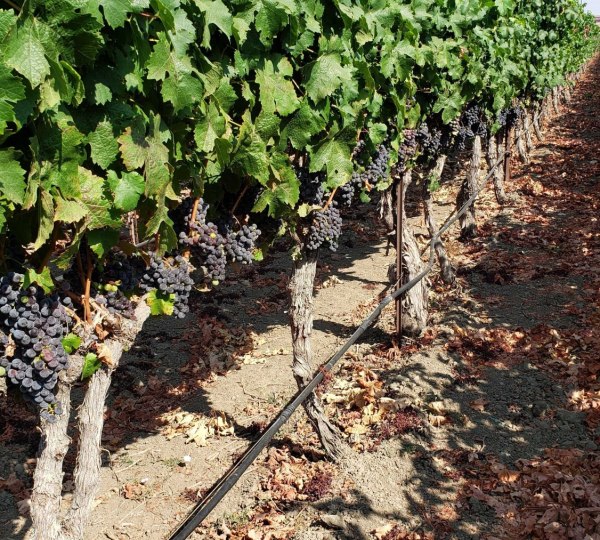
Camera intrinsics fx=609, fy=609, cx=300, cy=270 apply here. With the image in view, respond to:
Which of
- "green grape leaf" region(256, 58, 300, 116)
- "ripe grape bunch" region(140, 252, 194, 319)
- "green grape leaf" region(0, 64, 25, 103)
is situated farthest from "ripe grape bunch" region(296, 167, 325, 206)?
"green grape leaf" region(0, 64, 25, 103)

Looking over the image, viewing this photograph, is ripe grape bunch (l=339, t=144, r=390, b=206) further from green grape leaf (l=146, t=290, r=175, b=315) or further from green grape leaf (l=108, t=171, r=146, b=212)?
green grape leaf (l=108, t=171, r=146, b=212)

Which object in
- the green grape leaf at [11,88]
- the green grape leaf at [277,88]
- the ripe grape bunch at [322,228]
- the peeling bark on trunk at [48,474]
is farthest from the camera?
the ripe grape bunch at [322,228]

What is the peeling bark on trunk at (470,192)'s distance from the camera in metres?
12.1

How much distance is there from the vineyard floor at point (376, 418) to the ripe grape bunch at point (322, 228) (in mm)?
2095

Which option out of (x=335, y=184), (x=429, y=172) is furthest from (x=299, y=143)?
(x=429, y=172)

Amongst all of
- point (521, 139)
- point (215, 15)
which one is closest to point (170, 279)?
point (215, 15)

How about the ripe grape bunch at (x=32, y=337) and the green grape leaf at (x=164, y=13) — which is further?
the ripe grape bunch at (x=32, y=337)

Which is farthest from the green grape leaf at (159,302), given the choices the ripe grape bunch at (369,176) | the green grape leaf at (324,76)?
the ripe grape bunch at (369,176)

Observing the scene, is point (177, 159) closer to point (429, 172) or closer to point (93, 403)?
point (93, 403)

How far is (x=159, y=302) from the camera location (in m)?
3.47

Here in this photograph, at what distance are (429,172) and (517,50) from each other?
4.06 m

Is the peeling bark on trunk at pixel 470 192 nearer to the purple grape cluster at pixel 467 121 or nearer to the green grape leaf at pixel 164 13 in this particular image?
the purple grape cluster at pixel 467 121

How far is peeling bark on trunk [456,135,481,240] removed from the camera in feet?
39.6

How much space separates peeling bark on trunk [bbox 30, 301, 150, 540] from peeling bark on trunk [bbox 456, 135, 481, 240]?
978 cm
